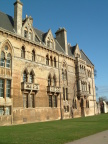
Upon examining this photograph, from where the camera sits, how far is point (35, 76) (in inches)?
1182

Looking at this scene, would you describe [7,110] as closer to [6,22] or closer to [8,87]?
[8,87]

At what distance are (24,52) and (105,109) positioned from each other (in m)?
39.2

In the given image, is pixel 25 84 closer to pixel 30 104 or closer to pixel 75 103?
pixel 30 104

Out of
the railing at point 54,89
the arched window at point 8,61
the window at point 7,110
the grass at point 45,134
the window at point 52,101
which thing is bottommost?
the grass at point 45,134

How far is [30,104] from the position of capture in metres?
28.3

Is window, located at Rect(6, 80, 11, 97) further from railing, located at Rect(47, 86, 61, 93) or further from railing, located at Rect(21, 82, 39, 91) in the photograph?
railing, located at Rect(47, 86, 61, 93)

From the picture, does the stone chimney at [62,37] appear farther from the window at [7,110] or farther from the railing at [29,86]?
the window at [7,110]

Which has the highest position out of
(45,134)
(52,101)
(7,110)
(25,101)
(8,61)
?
(8,61)

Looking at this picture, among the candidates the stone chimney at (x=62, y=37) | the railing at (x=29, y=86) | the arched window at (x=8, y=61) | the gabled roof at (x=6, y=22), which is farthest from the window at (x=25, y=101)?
the stone chimney at (x=62, y=37)

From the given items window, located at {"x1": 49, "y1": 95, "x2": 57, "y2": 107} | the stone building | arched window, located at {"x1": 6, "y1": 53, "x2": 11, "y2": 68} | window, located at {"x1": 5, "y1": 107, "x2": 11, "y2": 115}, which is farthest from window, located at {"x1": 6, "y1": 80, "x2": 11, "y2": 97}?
window, located at {"x1": 49, "y1": 95, "x2": 57, "y2": 107}

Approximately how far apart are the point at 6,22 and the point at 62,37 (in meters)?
15.6

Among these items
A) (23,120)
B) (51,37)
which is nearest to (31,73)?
(23,120)

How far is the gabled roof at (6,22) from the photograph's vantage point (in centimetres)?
2782

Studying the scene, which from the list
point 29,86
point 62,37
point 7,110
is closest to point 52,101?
point 29,86
